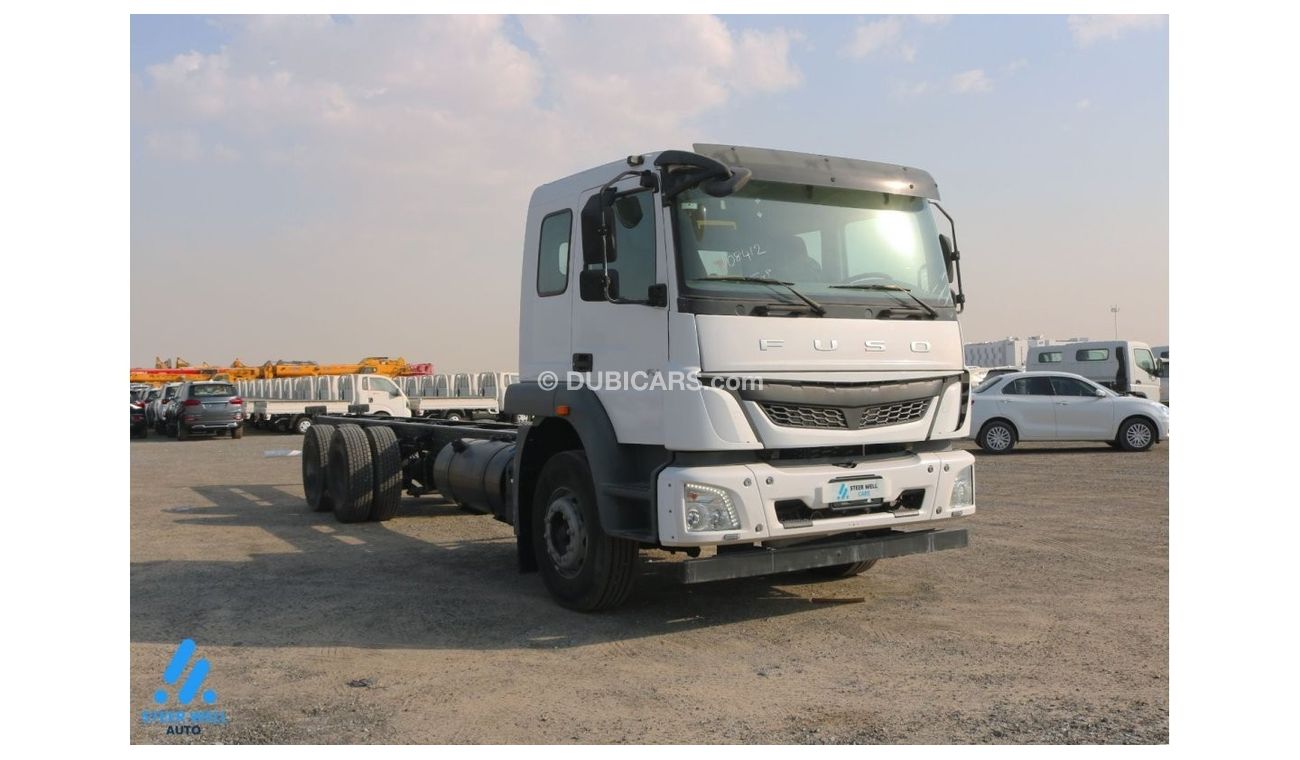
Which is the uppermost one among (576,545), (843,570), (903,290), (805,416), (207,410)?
(903,290)

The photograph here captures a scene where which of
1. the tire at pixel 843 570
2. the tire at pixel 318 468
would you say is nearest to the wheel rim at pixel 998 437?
the tire at pixel 843 570

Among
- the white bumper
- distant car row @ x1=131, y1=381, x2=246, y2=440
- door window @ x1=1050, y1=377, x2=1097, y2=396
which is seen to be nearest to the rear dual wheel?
the white bumper

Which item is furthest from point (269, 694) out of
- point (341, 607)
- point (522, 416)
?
point (522, 416)

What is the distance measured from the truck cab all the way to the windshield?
13mm

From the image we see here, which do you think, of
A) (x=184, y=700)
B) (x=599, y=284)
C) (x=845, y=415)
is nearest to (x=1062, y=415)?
(x=845, y=415)

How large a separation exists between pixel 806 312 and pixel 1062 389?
14665 mm

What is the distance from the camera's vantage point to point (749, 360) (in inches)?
237

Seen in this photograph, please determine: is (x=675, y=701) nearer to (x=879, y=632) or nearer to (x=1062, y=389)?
(x=879, y=632)

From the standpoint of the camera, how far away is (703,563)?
5.98 meters

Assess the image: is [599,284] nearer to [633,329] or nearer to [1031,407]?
[633,329]

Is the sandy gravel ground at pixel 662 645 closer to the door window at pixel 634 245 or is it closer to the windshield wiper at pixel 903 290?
the windshield wiper at pixel 903 290

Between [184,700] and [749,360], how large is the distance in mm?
3544

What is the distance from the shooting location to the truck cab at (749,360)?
600 cm

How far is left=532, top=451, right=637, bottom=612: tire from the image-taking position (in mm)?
6684
